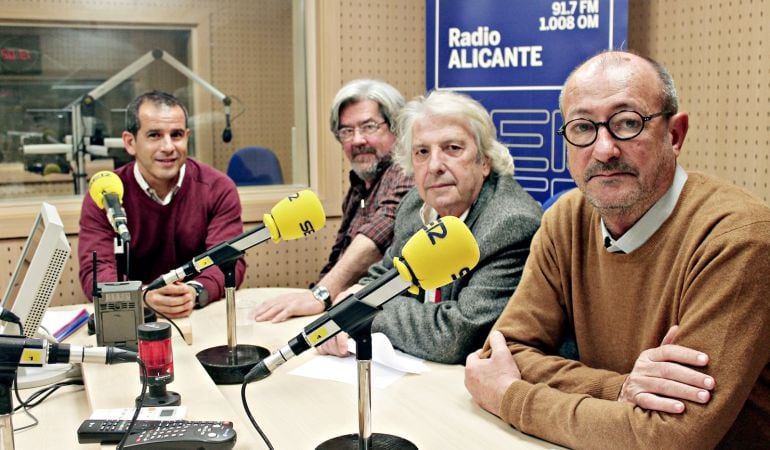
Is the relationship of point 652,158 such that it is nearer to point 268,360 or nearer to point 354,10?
point 268,360

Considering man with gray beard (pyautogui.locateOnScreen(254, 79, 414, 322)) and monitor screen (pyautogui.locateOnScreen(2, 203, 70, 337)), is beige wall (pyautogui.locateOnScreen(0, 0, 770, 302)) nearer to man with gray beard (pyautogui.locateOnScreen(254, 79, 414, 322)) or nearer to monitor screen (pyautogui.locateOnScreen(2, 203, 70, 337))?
man with gray beard (pyautogui.locateOnScreen(254, 79, 414, 322))

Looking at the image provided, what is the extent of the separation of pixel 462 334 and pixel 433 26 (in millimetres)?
2193

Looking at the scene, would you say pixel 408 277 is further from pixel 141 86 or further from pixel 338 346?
pixel 141 86

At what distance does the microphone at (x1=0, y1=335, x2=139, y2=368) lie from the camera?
1078 millimetres

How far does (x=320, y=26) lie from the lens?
370 cm

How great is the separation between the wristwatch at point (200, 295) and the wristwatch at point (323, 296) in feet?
1.16

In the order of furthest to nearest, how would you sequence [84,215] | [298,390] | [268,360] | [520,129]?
[520,129] → [84,215] → [298,390] → [268,360]

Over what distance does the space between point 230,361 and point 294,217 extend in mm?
383

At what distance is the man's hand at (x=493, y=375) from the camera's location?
59.9 inches

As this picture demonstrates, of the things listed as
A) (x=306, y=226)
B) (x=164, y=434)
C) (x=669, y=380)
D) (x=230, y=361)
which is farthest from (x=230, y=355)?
(x=669, y=380)

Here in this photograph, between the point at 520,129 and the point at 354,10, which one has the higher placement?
the point at 354,10

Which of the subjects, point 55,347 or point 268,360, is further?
point 268,360

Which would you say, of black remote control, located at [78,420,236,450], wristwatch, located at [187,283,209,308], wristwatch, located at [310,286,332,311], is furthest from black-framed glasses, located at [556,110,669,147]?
wristwatch, located at [187,283,209,308]

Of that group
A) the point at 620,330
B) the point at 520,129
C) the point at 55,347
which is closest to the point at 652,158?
the point at 620,330
